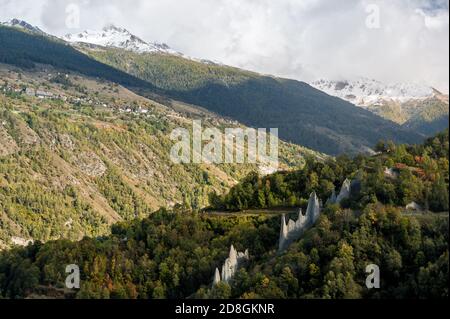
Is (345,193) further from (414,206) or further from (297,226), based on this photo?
(414,206)

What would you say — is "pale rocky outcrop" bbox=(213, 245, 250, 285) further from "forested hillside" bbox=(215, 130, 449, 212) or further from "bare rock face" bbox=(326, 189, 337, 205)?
"forested hillside" bbox=(215, 130, 449, 212)

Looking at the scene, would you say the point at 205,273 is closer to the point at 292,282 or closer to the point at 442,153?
the point at 292,282

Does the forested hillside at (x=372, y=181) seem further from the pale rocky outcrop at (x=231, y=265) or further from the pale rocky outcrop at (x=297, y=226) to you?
the pale rocky outcrop at (x=231, y=265)

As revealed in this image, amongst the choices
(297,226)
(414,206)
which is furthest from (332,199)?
(414,206)

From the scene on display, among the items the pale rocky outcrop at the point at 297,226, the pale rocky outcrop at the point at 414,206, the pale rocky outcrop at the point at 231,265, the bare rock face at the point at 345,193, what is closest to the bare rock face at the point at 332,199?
the bare rock face at the point at 345,193

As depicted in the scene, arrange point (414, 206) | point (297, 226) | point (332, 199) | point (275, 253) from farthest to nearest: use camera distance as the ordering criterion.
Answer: point (332, 199), point (297, 226), point (414, 206), point (275, 253)

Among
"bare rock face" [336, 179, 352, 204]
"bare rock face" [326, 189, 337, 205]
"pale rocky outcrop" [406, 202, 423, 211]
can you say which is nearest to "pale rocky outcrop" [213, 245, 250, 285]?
"bare rock face" [326, 189, 337, 205]
